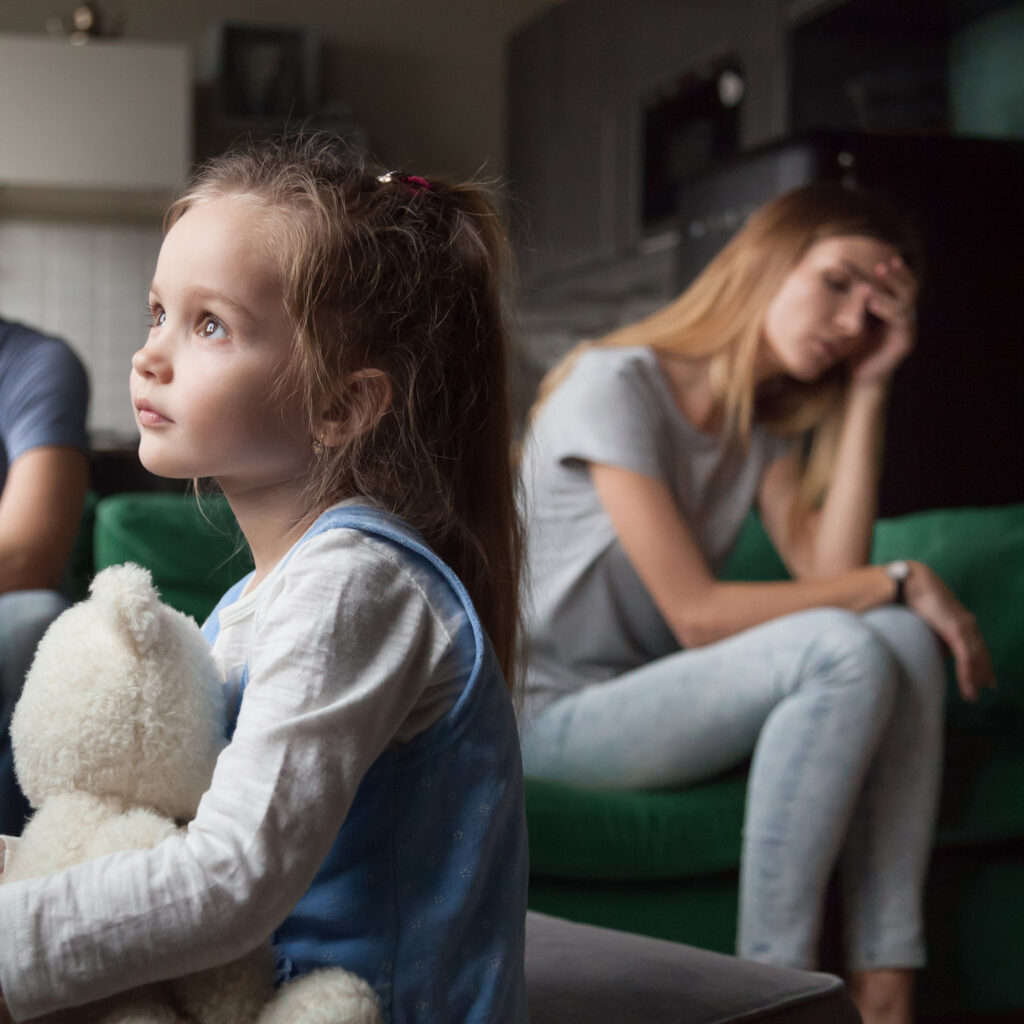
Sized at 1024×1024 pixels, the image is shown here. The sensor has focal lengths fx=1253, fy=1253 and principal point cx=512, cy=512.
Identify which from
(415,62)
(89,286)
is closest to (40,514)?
(89,286)

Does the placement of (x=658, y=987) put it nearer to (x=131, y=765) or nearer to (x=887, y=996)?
(x=131, y=765)

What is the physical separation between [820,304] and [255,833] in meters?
1.36

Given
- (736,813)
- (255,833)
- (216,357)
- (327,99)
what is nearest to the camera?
(255,833)

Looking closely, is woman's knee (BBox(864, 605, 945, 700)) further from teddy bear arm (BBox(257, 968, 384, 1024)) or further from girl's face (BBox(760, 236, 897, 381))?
teddy bear arm (BBox(257, 968, 384, 1024))

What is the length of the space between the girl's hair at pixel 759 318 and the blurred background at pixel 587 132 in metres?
0.43

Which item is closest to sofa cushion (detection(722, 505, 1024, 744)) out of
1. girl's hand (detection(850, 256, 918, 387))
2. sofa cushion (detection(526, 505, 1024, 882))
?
sofa cushion (detection(526, 505, 1024, 882))

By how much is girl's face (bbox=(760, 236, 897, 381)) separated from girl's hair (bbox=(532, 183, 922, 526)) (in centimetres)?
1

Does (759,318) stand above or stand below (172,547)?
above

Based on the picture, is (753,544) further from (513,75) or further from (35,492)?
(513,75)

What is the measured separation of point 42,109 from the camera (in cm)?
420

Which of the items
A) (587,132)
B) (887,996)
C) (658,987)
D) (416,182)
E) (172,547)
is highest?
(587,132)

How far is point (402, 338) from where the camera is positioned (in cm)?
69

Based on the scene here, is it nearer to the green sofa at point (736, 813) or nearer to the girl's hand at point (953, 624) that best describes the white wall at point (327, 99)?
the green sofa at point (736, 813)

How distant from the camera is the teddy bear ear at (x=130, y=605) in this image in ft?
1.86
